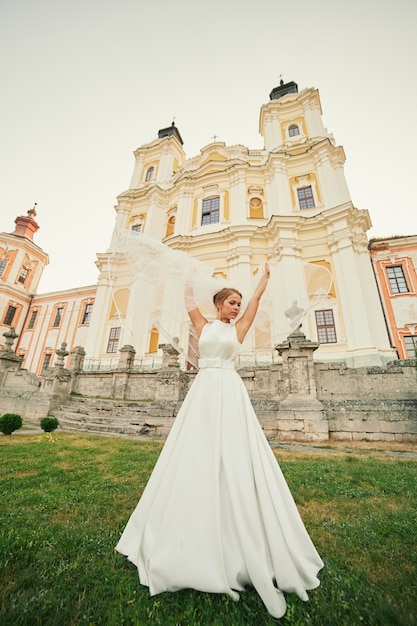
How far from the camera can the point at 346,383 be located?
31.1 feet

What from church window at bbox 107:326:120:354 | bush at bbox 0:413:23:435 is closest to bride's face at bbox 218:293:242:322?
bush at bbox 0:413:23:435

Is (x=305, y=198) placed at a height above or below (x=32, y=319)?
above

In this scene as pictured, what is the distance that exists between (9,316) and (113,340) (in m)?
17.4

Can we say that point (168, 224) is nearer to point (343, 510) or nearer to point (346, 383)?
point (346, 383)

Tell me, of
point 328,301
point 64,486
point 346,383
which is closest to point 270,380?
point 346,383

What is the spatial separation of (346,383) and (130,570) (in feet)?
30.2

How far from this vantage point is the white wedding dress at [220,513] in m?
1.73

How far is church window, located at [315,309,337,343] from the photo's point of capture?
1733cm

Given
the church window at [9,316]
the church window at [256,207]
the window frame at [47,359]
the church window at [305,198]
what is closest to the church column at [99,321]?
the window frame at [47,359]

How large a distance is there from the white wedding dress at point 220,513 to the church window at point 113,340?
2174 centimetres

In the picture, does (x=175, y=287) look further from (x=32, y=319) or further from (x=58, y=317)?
(x=32, y=319)

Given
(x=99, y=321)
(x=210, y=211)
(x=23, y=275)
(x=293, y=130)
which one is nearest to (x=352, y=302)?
(x=210, y=211)

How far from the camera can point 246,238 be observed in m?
21.0

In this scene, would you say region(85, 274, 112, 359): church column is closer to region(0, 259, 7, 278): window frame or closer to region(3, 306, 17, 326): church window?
region(3, 306, 17, 326): church window
